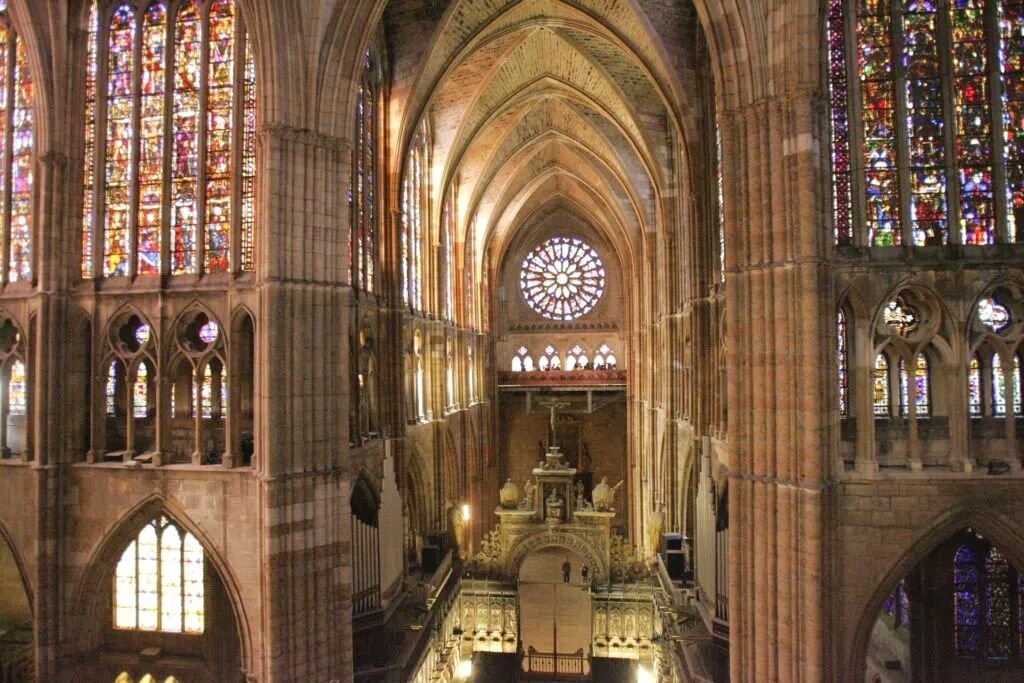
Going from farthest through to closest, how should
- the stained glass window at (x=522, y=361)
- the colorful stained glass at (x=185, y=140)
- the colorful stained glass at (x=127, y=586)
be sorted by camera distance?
1. the stained glass window at (x=522, y=361)
2. the colorful stained glass at (x=127, y=586)
3. the colorful stained glass at (x=185, y=140)

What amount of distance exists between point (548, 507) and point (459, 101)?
46.0 ft

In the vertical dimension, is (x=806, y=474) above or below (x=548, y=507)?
above

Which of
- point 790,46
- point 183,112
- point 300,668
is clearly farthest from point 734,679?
point 183,112

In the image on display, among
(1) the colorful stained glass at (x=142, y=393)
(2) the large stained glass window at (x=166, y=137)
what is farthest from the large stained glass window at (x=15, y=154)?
(1) the colorful stained glass at (x=142, y=393)

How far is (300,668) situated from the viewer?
1149cm

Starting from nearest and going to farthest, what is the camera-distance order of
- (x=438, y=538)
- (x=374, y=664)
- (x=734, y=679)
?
1. (x=734, y=679)
2. (x=374, y=664)
3. (x=438, y=538)

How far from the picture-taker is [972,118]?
10836mm

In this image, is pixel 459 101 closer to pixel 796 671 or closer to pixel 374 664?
pixel 374 664

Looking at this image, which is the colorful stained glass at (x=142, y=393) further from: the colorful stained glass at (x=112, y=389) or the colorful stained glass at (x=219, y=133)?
the colorful stained glass at (x=219, y=133)

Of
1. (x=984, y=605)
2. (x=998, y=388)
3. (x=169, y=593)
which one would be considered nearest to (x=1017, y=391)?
(x=998, y=388)

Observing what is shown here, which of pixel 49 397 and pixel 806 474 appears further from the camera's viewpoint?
pixel 49 397

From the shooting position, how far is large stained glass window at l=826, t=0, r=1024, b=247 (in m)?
10.7

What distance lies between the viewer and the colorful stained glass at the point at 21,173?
1362 cm

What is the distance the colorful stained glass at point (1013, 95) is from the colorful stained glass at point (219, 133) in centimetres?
1352
